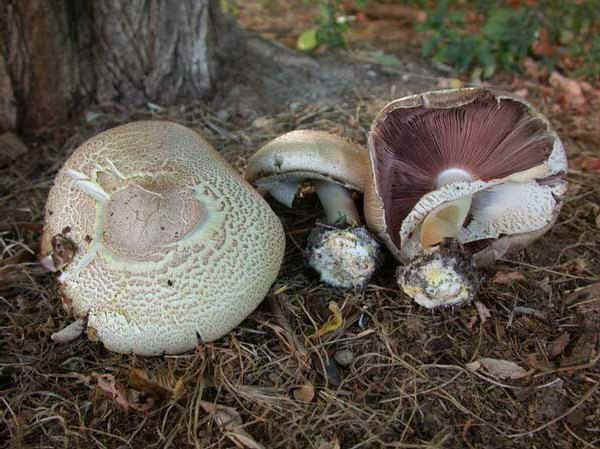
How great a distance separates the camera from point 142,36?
329cm

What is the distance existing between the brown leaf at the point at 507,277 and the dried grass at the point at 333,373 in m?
0.02

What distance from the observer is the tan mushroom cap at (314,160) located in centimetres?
238

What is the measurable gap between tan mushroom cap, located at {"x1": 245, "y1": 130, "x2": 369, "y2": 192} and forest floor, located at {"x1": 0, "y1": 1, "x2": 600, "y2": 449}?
447 millimetres

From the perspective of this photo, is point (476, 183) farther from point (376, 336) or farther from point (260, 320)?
point (260, 320)

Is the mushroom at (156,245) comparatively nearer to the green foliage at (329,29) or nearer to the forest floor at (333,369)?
the forest floor at (333,369)

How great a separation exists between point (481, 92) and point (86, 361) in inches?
78.4

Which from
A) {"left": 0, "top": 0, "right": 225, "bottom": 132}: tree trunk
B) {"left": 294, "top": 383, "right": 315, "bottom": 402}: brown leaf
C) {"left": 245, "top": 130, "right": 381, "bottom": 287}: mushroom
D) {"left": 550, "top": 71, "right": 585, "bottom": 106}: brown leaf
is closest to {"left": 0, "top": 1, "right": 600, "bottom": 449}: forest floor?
{"left": 294, "top": 383, "right": 315, "bottom": 402}: brown leaf

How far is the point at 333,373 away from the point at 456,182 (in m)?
0.93

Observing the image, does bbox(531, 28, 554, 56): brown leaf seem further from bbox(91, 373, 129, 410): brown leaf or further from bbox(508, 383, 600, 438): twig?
bbox(91, 373, 129, 410): brown leaf

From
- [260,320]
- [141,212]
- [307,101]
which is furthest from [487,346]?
[307,101]

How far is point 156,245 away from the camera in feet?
6.91

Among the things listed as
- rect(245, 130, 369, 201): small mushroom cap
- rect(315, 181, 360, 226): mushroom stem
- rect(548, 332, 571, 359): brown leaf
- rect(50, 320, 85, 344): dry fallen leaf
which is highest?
rect(245, 130, 369, 201): small mushroom cap

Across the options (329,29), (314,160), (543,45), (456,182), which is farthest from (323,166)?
(543,45)

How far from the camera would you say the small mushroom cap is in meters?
2.38
